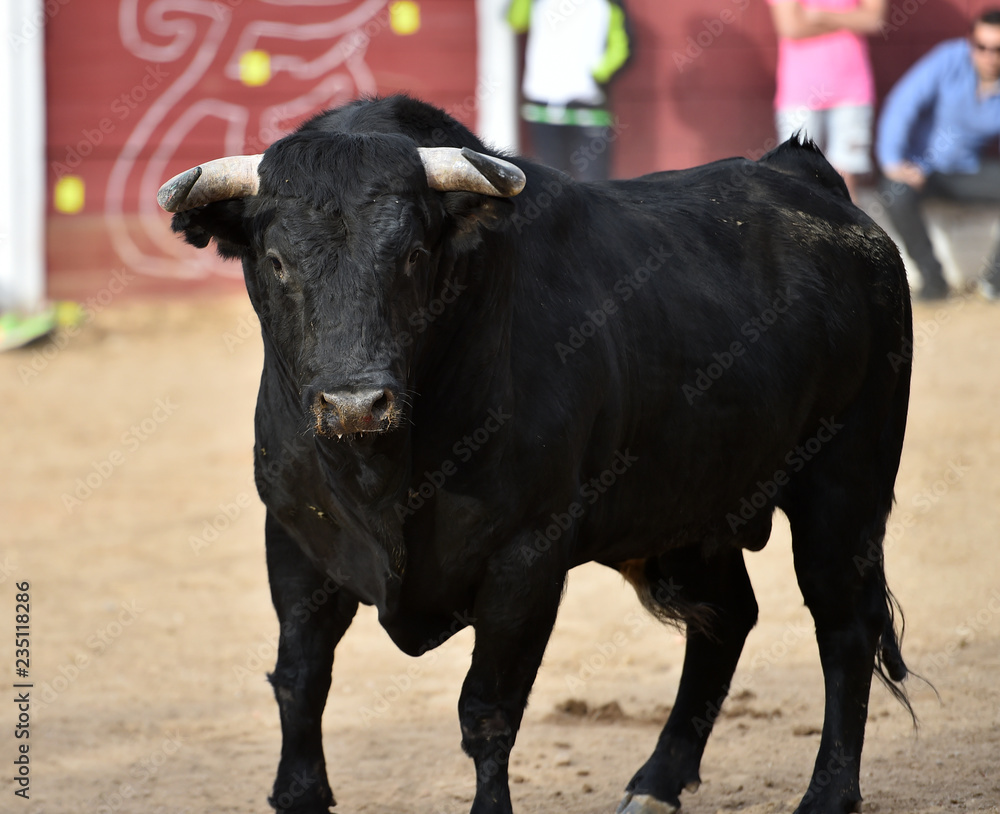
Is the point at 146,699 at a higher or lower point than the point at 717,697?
lower

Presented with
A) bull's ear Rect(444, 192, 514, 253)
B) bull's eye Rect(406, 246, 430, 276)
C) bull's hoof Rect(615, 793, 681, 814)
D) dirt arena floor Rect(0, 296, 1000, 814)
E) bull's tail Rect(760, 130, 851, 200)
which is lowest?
dirt arena floor Rect(0, 296, 1000, 814)

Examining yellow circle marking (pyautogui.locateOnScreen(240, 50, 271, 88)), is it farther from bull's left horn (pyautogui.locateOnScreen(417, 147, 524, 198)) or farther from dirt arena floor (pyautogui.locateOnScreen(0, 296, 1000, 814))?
bull's left horn (pyautogui.locateOnScreen(417, 147, 524, 198))

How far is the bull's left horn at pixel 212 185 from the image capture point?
3098mm

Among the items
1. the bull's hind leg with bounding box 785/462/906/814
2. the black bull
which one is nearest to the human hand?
the black bull

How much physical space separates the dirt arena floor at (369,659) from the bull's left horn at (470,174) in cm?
201

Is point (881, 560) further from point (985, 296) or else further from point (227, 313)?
point (227, 313)

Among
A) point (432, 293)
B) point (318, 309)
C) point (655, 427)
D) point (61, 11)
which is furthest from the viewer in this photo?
point (61, 11)

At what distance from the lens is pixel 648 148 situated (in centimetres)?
1194

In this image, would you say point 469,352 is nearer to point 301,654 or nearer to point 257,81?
point 301,654

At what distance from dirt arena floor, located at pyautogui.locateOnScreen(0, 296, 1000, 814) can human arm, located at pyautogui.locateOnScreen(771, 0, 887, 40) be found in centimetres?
329

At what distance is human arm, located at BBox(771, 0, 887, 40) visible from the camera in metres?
11.3

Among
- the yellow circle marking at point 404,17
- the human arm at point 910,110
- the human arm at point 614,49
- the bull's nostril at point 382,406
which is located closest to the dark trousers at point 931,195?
the human arm at point 910,110

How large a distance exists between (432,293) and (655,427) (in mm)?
850

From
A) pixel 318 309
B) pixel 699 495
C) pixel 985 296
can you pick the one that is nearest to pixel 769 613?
pixel 699 495
